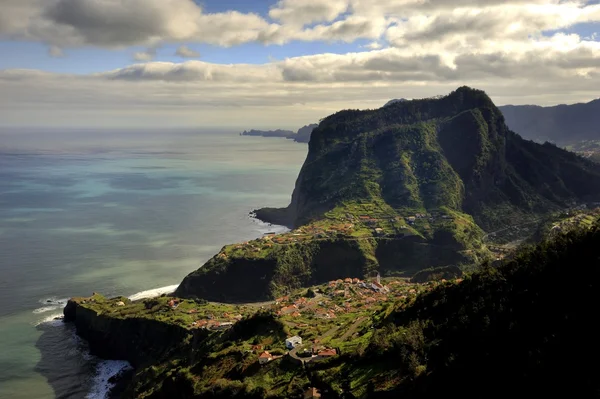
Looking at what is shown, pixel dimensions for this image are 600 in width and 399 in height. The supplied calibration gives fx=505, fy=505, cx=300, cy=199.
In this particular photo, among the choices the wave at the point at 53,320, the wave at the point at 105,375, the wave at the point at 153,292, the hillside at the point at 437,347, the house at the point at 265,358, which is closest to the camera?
the hillside at the point at 437,347

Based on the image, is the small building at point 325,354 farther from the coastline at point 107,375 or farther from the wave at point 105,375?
the wave at point 105,375

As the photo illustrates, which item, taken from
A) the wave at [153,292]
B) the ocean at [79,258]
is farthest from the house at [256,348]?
the wave at [153,292]

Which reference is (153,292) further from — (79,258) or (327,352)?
(327,352)

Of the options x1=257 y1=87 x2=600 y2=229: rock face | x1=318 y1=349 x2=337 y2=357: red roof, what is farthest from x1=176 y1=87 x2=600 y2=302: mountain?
x1=318 y1=349 x2=337 y2=357: red roof

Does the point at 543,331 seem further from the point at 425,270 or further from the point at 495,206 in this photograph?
the point at 495,206

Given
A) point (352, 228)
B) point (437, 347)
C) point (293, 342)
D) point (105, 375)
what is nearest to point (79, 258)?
point (105, 375)

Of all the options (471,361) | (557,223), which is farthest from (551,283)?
(557,223)

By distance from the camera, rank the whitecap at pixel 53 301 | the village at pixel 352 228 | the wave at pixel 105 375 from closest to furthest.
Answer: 1. the wave at pixel 105 375
2. the whitecap at pixel 53 301
3. the village at pixel 352 228
